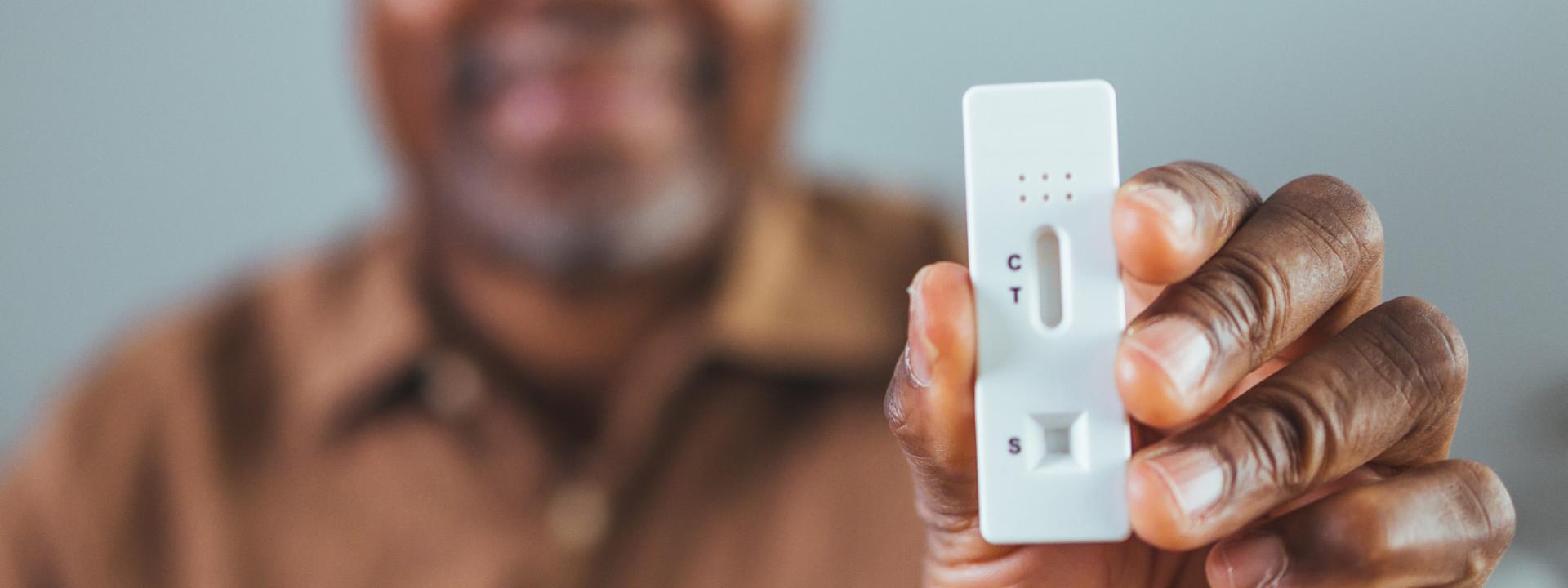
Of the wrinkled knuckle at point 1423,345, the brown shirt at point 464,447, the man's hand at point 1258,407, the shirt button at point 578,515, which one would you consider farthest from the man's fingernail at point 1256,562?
the shirt button at point 578,515

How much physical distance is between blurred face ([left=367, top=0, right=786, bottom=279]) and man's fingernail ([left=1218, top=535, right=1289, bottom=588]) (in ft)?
2.29

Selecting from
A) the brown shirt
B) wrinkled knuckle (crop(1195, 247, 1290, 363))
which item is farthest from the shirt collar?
wrinkled knuckle (crop(1195, 247, 1290, 363))

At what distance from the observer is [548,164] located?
3.65 ft

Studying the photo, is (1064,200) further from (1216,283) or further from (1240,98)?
(1240,98)

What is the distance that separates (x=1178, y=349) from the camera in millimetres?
456

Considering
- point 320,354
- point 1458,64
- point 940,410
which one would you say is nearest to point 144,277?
point 320,354

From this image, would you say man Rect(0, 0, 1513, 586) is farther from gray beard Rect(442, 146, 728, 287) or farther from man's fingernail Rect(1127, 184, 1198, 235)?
man's fingernail Rect(1127, 184, 1198, 235)

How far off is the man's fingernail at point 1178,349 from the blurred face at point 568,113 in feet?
2.31

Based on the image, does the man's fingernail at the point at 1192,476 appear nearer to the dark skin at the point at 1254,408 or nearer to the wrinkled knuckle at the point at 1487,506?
the dark skin at the point at 1254,408

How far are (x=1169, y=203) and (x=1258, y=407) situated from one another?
104 millimetres

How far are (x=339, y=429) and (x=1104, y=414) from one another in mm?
916

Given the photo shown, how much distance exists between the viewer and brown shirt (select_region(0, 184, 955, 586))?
1120mm

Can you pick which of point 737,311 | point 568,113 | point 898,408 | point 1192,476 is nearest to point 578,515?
point 737,311

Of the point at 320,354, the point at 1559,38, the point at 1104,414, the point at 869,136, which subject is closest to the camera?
the point at 1104,414
